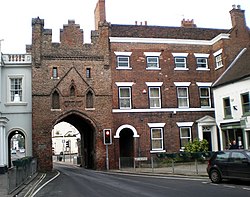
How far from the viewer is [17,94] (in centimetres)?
3406

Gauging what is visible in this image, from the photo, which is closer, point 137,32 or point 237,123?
point 237,123

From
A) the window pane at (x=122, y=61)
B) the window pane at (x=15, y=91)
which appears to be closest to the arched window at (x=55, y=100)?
the window pane at (x=15, y=91)

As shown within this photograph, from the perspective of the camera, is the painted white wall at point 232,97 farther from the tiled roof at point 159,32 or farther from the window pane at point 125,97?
the window pane at point 125,97

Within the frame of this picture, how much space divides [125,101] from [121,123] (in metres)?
2.14

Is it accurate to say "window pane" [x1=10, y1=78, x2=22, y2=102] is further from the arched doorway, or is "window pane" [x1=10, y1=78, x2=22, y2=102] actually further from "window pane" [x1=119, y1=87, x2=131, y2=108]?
"window pane" [x1=119, y1=87, x2=131, y2=108]

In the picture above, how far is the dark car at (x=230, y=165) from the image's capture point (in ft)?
56.7

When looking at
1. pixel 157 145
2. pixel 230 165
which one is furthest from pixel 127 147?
pixel 230 165

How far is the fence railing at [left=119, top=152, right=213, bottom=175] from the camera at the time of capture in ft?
84.0

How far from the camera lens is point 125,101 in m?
35.3

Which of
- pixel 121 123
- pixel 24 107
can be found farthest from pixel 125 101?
pixel 24 107

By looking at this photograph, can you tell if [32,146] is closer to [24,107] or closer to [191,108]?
[24,107]

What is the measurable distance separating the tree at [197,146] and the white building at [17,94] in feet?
46.6

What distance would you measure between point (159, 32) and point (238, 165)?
2243cm

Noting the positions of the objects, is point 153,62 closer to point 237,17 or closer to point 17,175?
point 237,17
